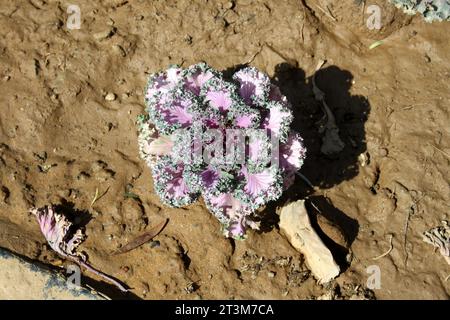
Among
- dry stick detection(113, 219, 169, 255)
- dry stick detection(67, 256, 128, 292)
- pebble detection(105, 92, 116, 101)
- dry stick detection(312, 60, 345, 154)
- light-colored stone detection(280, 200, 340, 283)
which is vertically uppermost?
dry stick detection(312, 60, 345, 154)

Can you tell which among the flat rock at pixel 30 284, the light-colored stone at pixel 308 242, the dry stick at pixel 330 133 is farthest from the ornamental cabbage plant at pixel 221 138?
the flat rock at pixel 30 284

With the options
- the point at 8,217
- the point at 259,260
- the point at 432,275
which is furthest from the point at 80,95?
the point at 432,275

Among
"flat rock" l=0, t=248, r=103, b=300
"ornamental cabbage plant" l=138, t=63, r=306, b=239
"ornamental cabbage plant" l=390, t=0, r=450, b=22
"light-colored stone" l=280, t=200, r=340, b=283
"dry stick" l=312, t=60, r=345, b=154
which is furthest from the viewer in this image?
"ornamental cabbage plant" l=390, t=0, r=450, b=22

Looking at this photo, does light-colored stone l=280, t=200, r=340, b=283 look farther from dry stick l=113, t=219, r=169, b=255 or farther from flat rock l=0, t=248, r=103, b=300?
flat rock l=0, t=248, r=103, b=300

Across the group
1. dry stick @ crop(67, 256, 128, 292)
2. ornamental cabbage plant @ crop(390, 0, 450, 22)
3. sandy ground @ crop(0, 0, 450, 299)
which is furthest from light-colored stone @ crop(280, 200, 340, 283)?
ornamental cabbage plant @ crop(390, 0, 450, 22)

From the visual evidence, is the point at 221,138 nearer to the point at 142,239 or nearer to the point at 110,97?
the point at 142,239

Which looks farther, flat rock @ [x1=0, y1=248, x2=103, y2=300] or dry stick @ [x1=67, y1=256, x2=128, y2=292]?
dry stick @ [x1=67, y1=256, x2=128, y2=292]

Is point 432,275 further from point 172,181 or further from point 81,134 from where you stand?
point 81,134
